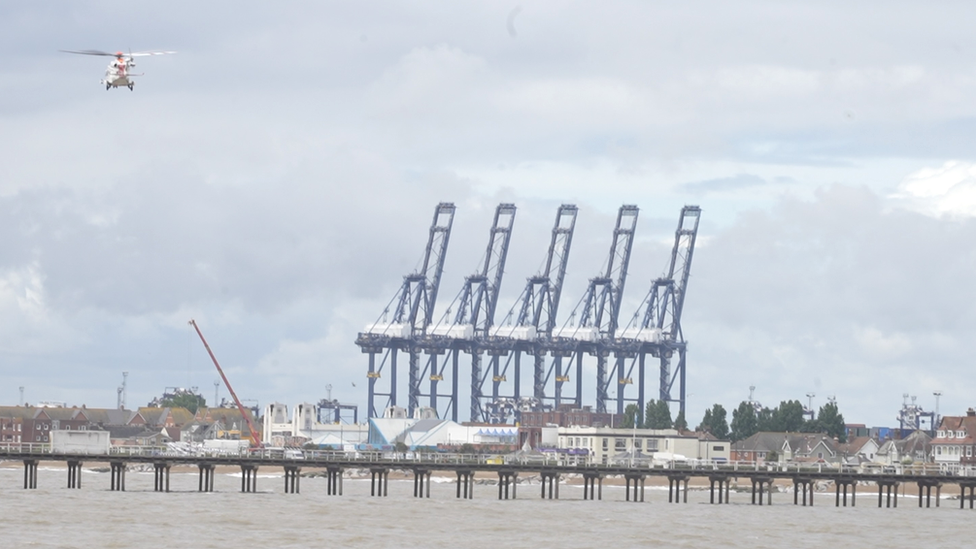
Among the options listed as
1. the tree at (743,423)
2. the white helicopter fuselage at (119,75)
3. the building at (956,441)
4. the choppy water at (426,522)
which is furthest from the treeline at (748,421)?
the white helicopter fuselage at (119,75)

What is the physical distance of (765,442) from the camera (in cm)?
16512

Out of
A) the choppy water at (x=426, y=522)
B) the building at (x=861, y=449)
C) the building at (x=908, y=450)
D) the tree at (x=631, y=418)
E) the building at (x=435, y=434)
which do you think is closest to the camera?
the choppy water at (x=426, y=522)

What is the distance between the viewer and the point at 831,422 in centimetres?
18812

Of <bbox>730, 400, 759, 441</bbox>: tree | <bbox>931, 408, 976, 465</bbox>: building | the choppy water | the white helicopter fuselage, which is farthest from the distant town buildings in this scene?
the white helicopter fuselage

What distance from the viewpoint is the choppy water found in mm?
67750

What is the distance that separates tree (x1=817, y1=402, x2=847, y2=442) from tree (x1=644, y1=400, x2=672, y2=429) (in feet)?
52.2

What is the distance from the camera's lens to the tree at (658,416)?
18762cm

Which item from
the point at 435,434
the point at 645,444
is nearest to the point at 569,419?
the point at 435,434

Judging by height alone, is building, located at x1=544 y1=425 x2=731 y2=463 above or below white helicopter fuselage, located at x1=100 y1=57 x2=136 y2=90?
below

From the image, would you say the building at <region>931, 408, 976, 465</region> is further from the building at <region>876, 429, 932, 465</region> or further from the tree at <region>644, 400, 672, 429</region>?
the tree at <region>644, 400, 672, 429</region>

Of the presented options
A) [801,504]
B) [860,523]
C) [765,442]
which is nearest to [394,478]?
[765,442]

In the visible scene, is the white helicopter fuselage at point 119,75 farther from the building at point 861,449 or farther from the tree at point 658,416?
the tree at point 658,416

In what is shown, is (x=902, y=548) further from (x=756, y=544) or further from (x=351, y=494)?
(x=351, y=494)

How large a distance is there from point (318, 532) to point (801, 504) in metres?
44.1
